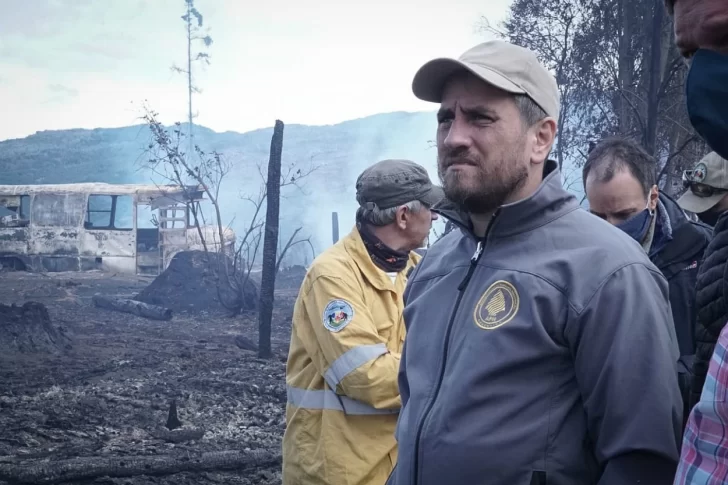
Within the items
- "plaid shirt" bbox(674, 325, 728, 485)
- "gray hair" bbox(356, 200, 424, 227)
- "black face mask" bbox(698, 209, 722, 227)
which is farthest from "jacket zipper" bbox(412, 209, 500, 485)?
"black face mask" bbox(698, 209, 722, 227)

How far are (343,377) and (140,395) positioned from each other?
665cm

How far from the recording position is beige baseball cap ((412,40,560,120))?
6.26 feet

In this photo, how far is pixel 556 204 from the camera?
192 cm

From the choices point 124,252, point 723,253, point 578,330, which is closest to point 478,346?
point 578,330

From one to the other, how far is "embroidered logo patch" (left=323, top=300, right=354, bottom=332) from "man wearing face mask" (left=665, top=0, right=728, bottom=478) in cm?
159

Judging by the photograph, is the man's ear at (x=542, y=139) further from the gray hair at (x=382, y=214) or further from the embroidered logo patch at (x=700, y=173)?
the embroidered logo patch at (x=700, y=173)

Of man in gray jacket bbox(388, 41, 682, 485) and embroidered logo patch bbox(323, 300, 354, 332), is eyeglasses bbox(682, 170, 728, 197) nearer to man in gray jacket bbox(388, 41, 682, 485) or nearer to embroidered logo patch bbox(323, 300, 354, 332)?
man in gray jacket bbox(388, 41, 682, 485)

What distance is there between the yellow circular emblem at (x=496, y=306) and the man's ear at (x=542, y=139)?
0.43 m

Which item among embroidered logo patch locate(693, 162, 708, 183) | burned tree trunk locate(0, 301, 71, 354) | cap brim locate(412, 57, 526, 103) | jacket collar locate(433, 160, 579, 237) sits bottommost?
burned tree trunk locate(0, 301, 71, 354)

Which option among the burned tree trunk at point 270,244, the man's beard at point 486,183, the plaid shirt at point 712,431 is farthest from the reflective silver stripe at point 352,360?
the burned tree trunk at point 270,244

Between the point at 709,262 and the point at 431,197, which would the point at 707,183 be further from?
the point at 709,262

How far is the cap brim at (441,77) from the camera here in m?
1.89

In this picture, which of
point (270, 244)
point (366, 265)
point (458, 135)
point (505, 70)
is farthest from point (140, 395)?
point (505, 70)

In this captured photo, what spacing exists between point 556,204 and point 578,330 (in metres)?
0.42
